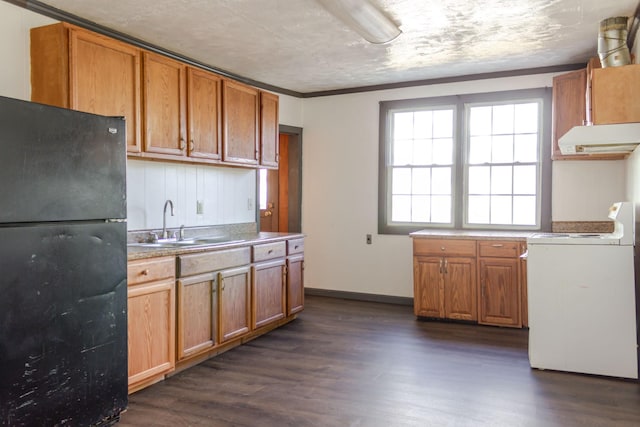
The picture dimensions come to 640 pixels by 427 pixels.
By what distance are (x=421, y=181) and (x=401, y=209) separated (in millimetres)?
405

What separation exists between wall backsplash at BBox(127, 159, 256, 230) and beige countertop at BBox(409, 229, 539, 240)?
183 cm

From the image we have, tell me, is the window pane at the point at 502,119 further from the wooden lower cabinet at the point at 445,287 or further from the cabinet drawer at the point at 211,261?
the cabinet drawer at the point at 211,261

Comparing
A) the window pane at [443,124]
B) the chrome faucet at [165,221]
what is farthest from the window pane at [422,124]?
the chrome faucet at [165,221]

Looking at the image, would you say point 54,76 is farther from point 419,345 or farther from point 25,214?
point 419,345

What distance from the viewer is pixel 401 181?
5.71 metres

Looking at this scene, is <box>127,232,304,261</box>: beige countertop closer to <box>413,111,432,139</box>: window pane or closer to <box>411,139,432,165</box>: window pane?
<box>411,139,432,165</box>: window pane

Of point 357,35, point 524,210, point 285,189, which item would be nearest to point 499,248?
point 524,210

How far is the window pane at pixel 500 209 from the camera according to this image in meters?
5.17

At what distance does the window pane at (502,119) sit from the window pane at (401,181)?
106 cm

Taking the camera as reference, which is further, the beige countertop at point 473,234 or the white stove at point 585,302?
the beige countertop at point 473,234

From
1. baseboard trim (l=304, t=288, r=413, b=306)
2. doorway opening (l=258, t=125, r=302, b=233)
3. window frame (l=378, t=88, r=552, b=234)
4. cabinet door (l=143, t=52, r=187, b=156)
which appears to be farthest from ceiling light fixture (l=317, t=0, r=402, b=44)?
baseboard trim (l=304, t=288, r=413, b=306)

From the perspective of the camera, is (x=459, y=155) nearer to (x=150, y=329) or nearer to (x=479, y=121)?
(x=479, y=121)

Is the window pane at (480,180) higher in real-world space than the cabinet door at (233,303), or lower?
higher

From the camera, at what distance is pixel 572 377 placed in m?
3.37
